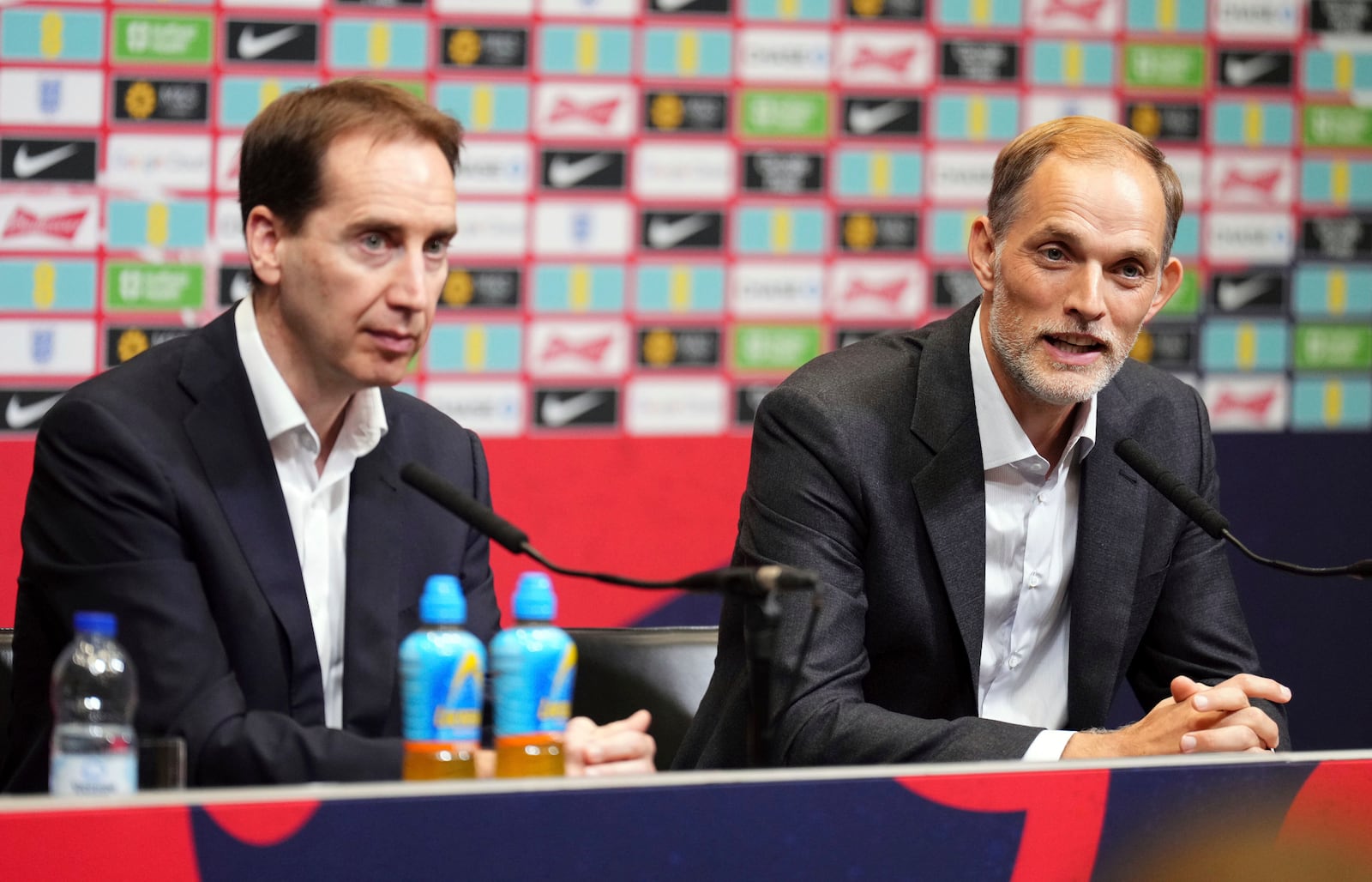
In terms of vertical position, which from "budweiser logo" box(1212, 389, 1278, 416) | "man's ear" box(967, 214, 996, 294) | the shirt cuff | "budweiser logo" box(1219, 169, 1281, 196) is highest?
"budweiser logo" box(1219, 169, 1281, 196)

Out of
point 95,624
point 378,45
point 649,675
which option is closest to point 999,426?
point 649,675

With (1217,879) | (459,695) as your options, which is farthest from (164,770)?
(1217,879)

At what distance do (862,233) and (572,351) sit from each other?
75 centimetres

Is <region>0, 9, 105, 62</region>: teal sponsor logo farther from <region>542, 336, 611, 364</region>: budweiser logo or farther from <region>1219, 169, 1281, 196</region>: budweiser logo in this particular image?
<region>1219, 169, 1281, 196</region>: budweiser logo

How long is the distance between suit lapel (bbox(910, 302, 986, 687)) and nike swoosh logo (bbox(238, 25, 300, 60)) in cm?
190

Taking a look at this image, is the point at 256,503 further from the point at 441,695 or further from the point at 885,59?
the point at 885,59

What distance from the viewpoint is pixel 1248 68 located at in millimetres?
3750

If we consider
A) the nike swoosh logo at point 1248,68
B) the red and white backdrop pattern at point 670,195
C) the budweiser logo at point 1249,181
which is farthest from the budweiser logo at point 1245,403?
the nike swoosh logo at point 1248,68

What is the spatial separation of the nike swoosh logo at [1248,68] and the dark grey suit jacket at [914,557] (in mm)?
1924

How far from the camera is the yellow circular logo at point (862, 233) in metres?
3.60

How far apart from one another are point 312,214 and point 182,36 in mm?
1767

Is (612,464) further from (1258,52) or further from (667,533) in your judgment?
(1258,52)

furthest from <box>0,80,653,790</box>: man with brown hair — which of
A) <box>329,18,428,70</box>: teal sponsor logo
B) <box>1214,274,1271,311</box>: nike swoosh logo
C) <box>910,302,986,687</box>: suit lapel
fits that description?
<box>1214,274,1271,311</box>: nike swoosh logo

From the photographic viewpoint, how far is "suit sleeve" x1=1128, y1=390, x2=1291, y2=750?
211 cm
